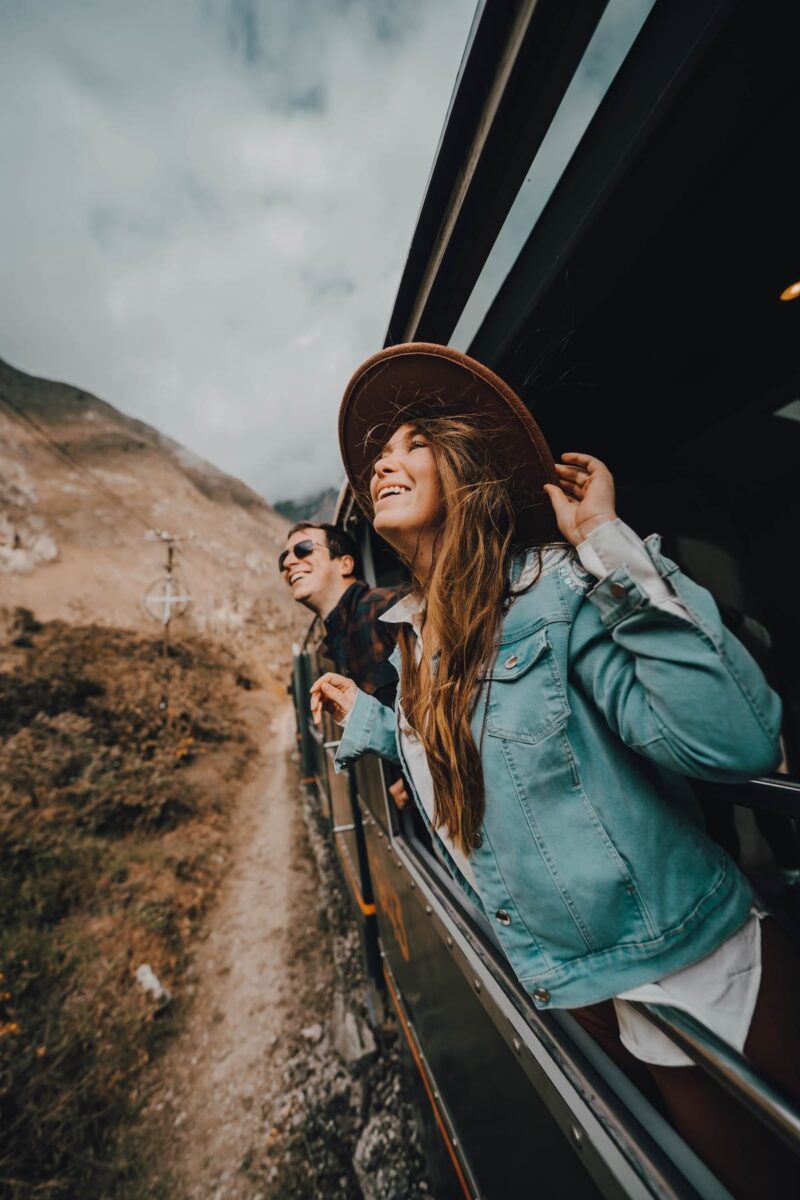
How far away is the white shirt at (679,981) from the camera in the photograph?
677mm

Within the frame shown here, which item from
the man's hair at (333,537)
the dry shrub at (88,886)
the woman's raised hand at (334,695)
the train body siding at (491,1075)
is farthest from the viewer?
the dry shrub at (88,886)

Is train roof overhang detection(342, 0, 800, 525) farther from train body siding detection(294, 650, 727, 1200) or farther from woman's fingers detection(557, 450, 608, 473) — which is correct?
train body siding detection(294, 650, 727, 1200)

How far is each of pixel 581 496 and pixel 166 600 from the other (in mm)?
16847

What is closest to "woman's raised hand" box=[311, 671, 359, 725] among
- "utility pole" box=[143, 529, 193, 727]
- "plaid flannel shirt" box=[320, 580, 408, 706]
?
"plaid flannel shirt" box=[320, 580, 408, 706]

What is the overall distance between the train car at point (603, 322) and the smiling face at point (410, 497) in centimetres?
42

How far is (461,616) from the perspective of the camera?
946 millimetres

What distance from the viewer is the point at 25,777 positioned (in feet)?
23.1

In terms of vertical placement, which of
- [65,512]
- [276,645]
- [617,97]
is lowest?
[617,97]

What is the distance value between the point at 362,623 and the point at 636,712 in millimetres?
1403

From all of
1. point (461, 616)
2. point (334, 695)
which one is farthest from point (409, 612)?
point (334, 695)

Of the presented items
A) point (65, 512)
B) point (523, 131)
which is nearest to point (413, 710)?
point (523, 131)

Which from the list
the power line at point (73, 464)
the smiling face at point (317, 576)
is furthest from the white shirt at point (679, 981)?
the power line at point (73, 464)

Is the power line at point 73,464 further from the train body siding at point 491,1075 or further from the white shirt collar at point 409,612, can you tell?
the white shirt collar at point 409,612

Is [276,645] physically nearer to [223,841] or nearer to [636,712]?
[223,841]
